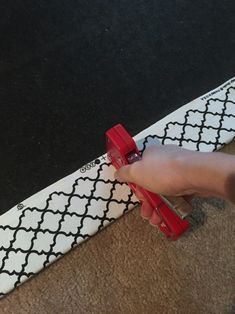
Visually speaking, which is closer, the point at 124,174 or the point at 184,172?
the point at 184,172

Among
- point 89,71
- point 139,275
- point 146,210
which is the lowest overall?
point 139,275

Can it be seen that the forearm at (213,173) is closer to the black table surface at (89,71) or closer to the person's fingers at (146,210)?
the person's fingers at (146,210)

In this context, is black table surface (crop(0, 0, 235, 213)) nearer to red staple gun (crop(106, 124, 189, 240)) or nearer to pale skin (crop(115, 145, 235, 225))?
red staple gun (crop(106, 124, 189, 240))

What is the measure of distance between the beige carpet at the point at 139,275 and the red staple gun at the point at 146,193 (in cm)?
5

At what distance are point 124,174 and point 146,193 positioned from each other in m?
0.06

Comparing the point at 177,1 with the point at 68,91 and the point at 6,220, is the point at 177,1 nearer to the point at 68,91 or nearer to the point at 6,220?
the point at 68,91

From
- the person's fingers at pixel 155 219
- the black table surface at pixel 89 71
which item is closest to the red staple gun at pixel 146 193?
the person's fingers at pixel 155 219

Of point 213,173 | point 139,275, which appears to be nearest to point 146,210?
point 139,275

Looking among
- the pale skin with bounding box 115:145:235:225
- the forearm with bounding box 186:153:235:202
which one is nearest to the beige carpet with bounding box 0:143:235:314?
the pale skin with bounding box 115:145:235:225

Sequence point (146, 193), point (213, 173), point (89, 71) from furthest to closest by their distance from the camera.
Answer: point (89, 71)
point (146, 193)
point (213, 173)

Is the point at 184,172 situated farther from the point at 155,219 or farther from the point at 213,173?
the point at 155,219

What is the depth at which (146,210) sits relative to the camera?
0.80 m

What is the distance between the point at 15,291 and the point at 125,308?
22 centimetres

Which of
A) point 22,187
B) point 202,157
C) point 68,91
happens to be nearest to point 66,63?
point 68,91
